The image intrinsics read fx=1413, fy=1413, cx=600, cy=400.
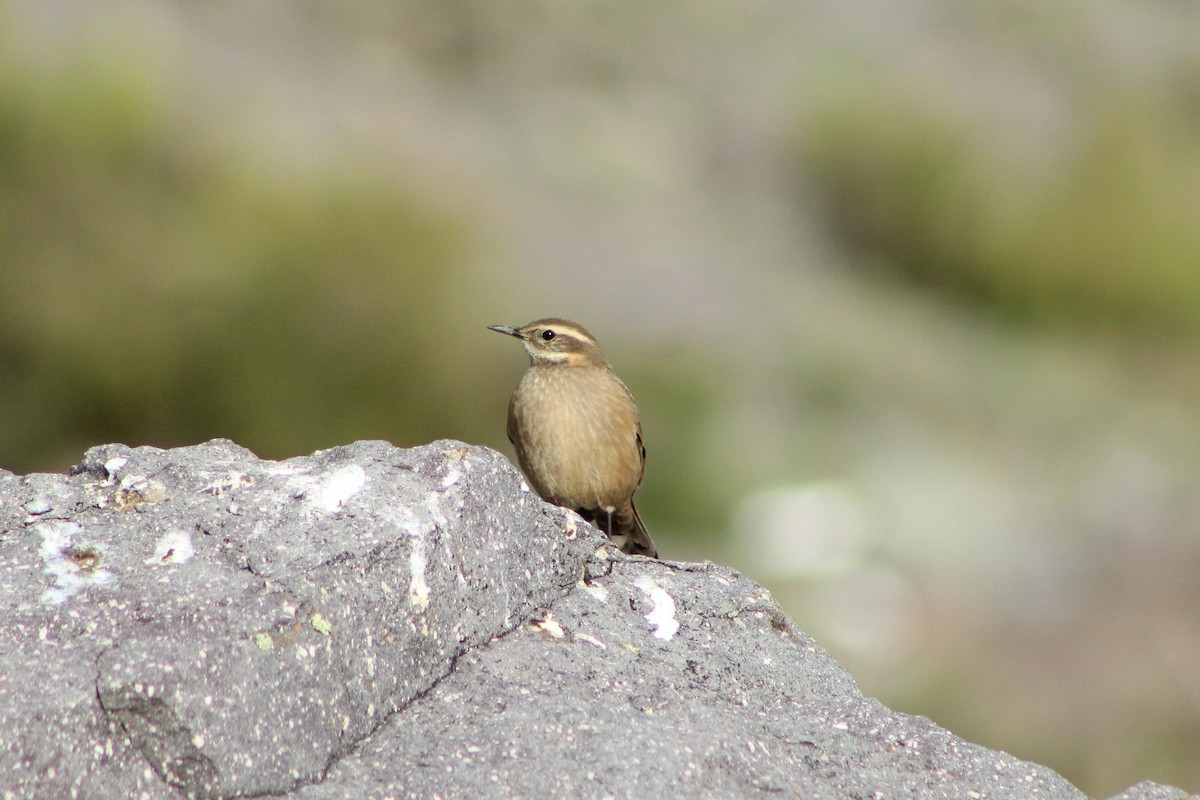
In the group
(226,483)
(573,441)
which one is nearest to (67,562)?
(226,483)

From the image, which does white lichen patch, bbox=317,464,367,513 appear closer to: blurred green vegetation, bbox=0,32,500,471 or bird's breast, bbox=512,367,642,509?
bird's breast, bbox=512,367,642,509

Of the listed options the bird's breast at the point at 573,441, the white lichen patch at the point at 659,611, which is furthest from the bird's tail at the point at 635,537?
the white lichen patch at the point at 659,611

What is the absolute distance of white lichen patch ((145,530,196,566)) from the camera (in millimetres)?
3705

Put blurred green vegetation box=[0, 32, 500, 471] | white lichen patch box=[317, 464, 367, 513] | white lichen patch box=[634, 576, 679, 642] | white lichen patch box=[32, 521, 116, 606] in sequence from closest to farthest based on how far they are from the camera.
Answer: white lichen patch box=[32, 521, 116, 606] < white lichen patch box=[317, 464, 367, 513] < white lichen patch box=[634, 576, 679, 642] < blurred green vegetation box=[0, 32, 500, 471]

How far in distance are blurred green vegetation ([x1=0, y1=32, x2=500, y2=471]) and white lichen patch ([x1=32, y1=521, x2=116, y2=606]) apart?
704cm

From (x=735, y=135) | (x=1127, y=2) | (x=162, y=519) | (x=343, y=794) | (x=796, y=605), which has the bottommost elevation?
(x=796, y=605)

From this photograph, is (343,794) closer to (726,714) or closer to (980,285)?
(726,714)

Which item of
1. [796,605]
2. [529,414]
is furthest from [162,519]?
[796,605]

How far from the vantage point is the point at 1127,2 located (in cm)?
2253

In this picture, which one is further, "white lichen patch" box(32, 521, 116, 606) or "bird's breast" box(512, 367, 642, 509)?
"bird's breast" box(512, 367, 642, 509)

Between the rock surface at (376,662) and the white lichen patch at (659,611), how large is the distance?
13mm

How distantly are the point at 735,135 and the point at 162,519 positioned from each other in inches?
651

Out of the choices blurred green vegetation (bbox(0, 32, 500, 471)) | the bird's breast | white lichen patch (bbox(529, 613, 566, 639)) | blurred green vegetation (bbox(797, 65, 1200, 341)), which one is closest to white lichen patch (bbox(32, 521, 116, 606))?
white lichen patch (bbox(529, 613, 566, 639))

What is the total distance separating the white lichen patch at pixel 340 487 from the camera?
3.97 meters
